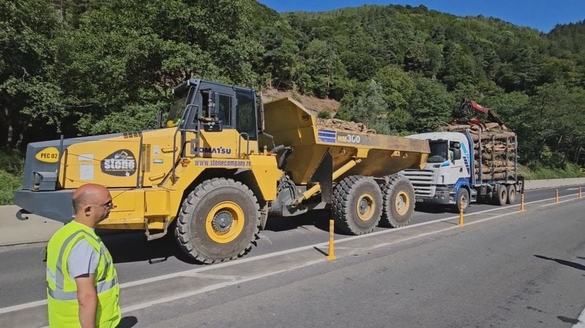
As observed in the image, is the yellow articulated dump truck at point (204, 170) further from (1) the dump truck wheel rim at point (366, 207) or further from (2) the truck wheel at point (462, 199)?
(2) the truck wheel at point (462, 199)

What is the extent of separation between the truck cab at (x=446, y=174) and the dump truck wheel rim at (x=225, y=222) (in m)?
9.60

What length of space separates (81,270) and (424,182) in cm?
1472

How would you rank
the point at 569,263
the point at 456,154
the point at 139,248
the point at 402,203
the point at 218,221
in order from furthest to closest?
the point at 456,154
the point at 402,203
the point at 139,248
the point at 569,263
the point at 218,221

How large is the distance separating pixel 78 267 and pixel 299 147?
307 inches

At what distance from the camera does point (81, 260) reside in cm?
258

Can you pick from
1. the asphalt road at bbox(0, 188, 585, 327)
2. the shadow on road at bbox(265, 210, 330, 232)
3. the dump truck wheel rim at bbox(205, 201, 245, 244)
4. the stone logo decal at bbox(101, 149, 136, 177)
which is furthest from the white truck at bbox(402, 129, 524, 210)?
the stone logo decal at bbox(101, 149, 136, 177)

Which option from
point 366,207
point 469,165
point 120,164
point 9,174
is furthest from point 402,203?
point 9,174

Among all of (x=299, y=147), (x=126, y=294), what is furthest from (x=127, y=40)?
(x=126, y=294)

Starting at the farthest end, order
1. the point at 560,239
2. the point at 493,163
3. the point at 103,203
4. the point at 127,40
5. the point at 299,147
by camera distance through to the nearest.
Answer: the point at 493,163, the point at 127,40, the point at 560,239, the point at 299,147, the point at 103,203

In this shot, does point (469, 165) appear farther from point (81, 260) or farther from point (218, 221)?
point (81, 260)

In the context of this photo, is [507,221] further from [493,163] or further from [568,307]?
[568,307]

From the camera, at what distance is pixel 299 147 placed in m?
10.2

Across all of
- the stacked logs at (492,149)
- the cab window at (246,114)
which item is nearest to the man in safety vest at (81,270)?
the cab window at (246,114)

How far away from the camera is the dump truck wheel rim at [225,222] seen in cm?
757
